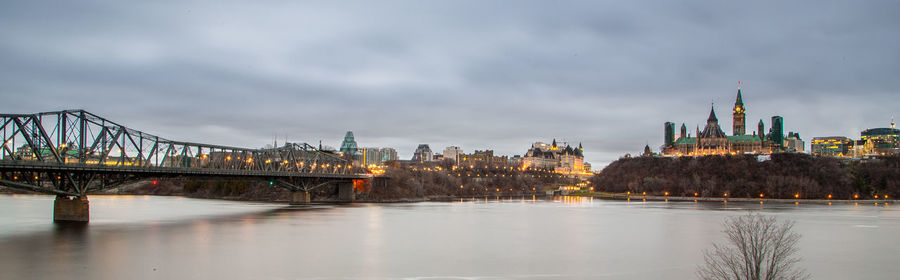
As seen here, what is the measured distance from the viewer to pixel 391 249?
108 ft

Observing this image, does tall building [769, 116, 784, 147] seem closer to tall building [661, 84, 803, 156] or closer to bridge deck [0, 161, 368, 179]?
tall building [661, 84, 803, 156]

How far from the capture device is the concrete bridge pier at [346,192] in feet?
298

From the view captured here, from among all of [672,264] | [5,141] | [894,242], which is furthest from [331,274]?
[894,242]

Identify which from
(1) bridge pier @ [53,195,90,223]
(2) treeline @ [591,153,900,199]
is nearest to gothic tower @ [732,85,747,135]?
(2) treeline @ [591,153,900,199]

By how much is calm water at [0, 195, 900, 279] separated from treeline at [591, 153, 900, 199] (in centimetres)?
5582

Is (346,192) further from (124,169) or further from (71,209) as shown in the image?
(71,209)

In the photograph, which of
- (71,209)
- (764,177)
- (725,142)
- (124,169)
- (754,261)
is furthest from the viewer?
(725,142)

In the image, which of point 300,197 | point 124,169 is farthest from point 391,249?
point 300,197

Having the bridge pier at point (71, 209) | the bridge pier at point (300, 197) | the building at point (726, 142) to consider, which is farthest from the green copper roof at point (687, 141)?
the bridge pier at point (71, 209)

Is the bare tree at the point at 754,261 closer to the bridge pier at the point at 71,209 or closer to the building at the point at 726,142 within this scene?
the bridge pier at the point at 71,209

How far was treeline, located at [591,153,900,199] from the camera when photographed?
335 ft

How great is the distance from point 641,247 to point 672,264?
21.7 ft

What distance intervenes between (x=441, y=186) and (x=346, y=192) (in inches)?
1024

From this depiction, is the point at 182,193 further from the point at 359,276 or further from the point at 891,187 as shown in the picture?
the point at 891,187
